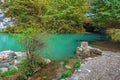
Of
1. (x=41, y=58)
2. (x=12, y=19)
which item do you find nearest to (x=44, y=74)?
(x=41, y=58)

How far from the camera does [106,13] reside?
29594 millimetres

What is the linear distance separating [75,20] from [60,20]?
7.00 feet

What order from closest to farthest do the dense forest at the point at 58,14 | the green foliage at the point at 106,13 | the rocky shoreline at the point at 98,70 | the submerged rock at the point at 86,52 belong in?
the rocky shoreline at the point at 98,70, the submerged rock at the point at 86,52, the green foliage at the point at 106,13, the dense forest at the point at 58,14

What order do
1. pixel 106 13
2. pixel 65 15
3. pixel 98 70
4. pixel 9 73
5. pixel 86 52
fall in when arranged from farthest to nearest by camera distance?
pixel 65 15 < pixel 106 13 < pixel 86 52 < pixel 98 70 < pixel 9 73

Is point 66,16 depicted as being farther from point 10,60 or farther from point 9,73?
point 9,73

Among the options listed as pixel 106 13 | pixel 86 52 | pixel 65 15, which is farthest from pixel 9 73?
pixel 65 15

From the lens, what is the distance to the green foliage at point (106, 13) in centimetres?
2917

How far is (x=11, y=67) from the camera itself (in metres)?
13.0

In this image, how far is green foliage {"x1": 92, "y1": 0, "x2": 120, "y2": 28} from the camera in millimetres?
29169

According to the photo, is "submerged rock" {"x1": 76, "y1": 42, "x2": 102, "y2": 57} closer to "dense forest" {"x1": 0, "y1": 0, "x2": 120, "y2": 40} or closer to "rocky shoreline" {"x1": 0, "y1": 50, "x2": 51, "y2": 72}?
"rocky shoreline" {"x1": 0, "y1": 50, "x2": 51, "y2": 72}

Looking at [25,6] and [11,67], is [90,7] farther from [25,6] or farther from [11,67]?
[11,67]

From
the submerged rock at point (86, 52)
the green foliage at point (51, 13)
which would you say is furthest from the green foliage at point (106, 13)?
the submerged rock at point (86, 52)

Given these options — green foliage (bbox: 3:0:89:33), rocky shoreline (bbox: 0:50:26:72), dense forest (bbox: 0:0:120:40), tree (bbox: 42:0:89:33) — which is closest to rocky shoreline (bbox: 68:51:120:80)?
rocky shoreline (bbox: 0:50:26:72)

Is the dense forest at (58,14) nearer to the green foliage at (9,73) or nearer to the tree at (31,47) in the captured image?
the tree at (31,47)
